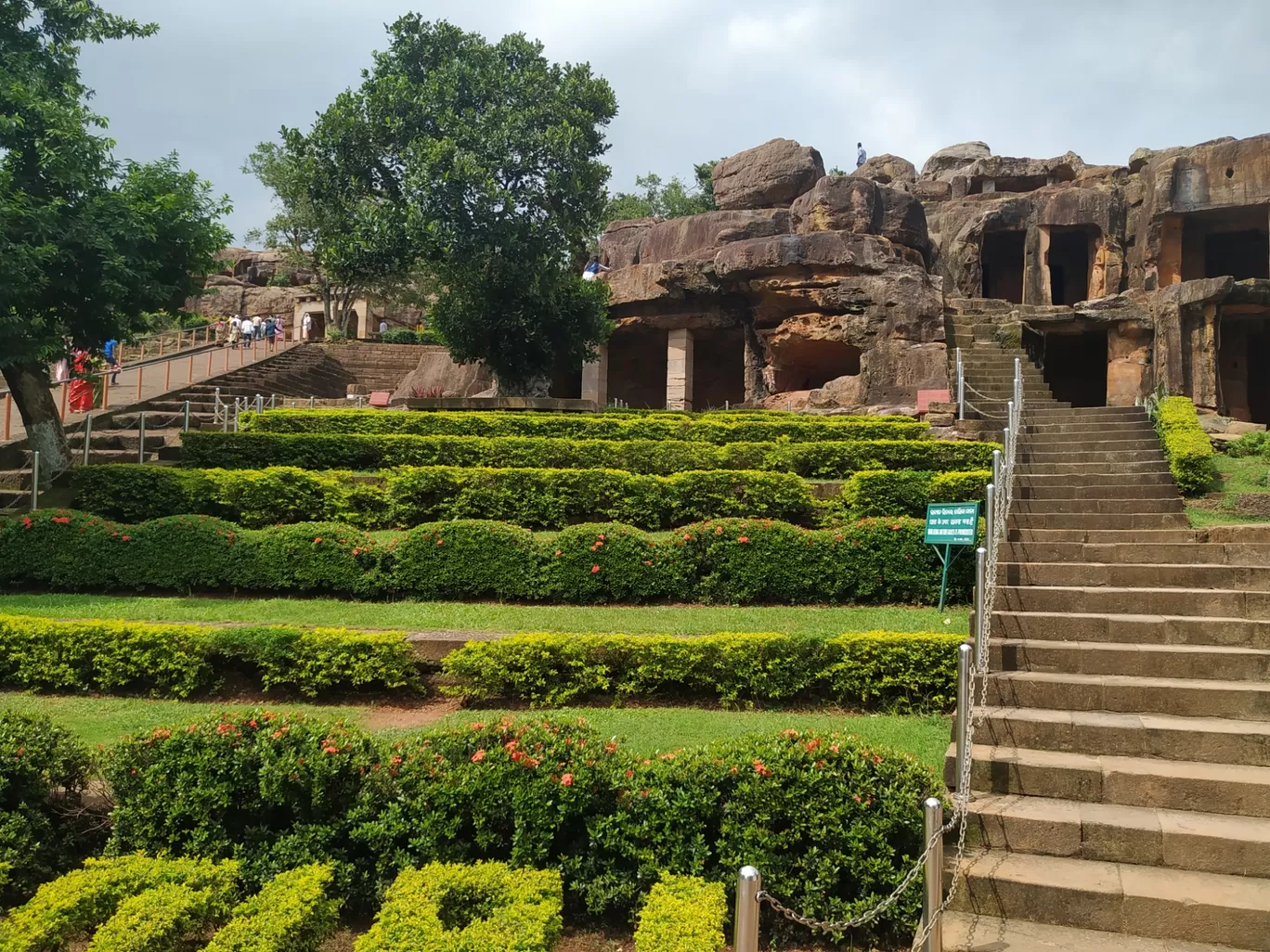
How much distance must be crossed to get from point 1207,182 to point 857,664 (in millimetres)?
25100

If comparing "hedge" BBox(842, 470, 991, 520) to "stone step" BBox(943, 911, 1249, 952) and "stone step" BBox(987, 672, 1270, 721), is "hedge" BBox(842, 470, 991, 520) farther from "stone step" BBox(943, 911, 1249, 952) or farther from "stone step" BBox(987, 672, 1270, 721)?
"stone step" BBox(943, 911, 1249, 952)

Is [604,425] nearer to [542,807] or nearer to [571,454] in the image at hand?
[571,454]

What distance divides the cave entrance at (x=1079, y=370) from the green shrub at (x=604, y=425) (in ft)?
34.0

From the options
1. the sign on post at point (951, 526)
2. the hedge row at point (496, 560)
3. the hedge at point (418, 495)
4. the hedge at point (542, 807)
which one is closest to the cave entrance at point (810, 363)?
the hedge at point (418, 495)

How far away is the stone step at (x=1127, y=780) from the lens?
14.5ft

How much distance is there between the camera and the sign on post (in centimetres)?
790

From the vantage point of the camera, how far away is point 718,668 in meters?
6.77

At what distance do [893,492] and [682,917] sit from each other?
25.9 ft

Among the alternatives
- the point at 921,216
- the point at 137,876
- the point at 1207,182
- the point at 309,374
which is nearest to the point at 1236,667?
the point at 137,876

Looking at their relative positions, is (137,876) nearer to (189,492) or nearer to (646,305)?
(189,492)

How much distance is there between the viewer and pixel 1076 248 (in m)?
27.9

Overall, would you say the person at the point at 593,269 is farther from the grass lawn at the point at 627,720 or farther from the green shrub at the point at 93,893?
the green shrub at the point at 93,893

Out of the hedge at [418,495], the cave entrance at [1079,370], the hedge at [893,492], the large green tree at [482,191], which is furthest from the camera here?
the cave entrance at [1079,370]

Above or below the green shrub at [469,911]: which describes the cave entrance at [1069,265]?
above
